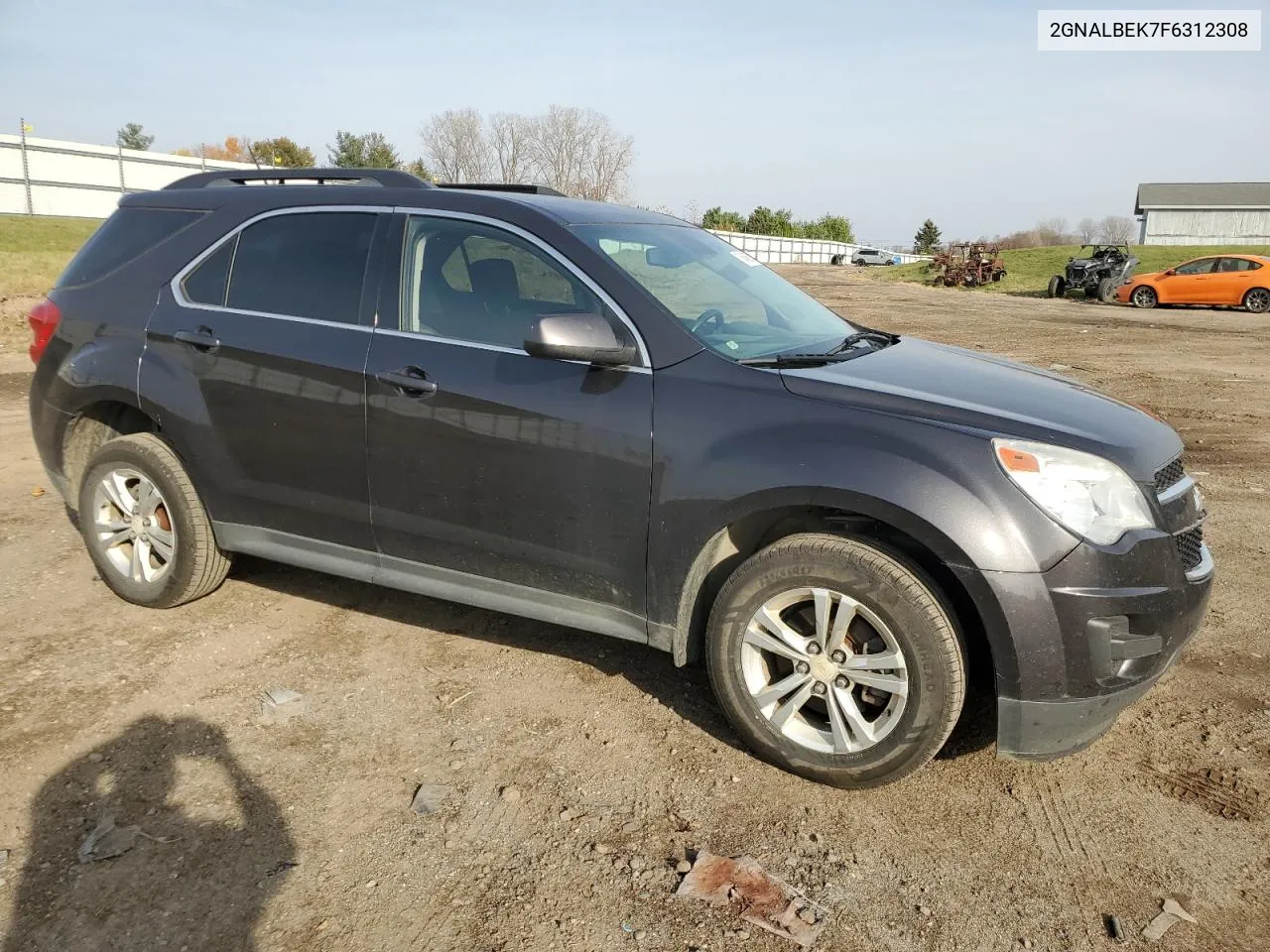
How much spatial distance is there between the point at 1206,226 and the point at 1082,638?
72994 millimetres

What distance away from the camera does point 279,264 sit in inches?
160

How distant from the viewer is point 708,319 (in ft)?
11.8

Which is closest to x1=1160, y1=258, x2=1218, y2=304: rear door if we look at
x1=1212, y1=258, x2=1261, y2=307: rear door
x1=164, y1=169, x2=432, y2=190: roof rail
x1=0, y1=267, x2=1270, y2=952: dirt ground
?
Result: x1=1212, y1=258, x2=1261, y2=307: rear door

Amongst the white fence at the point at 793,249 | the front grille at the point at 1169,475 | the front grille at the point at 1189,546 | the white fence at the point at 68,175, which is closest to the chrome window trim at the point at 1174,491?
the front grille at the point at 1169,475

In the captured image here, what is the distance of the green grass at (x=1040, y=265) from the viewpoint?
39.4m

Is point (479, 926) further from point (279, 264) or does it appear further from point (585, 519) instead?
point (279, 264)

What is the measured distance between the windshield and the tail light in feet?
8.89

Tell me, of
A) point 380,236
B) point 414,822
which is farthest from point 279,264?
point 414,822

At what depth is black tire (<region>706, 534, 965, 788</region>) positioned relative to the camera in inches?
115

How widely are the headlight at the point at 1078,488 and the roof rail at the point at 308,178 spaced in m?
2.59

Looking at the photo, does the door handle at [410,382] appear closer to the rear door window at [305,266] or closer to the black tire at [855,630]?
the rear door window at [305,266]

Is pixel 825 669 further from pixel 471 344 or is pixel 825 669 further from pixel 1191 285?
pixel 1191 285

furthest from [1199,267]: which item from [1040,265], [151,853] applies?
[151,853]

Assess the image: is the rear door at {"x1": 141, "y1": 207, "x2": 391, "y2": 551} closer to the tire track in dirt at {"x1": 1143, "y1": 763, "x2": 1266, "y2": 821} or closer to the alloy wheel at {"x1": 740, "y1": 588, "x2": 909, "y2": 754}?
the alloy wheel at {"x1": 740, "y1": 588, "x2": 909, "y2": 754}
